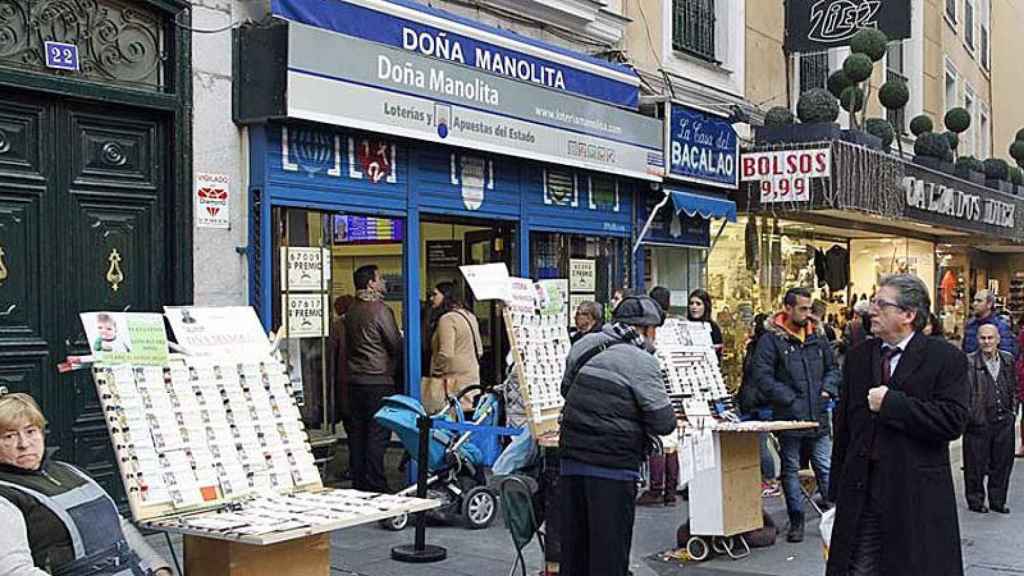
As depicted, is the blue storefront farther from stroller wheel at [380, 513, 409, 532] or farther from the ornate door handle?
stroller wheel at [380, 513, 409, 532]

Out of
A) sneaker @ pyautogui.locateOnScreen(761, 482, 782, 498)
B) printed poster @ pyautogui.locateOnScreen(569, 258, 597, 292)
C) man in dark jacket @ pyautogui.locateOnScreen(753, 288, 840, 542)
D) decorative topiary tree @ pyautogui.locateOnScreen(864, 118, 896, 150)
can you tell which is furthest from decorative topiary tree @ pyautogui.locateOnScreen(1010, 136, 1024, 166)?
man in dark jacket @ pyautogui.locateOnScreen(753, 288, 840, 542)

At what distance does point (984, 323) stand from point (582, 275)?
→ 387cm

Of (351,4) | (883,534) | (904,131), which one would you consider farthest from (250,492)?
(904,131)

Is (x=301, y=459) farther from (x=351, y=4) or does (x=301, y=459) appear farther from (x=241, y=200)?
(x=351, y=4)

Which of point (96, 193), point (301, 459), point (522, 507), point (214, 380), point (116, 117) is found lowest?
point (522, 507)

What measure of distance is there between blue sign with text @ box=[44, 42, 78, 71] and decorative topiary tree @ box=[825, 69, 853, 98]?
10.7m

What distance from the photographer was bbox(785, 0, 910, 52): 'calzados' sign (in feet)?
50.1

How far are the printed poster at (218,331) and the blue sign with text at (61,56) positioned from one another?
2.34 metres

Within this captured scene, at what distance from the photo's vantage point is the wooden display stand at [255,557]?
4930 mm

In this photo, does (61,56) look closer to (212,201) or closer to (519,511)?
(212,201)

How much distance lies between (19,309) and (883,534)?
4904 millimetres

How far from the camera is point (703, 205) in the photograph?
13.5 meters

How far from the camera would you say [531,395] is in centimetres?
786

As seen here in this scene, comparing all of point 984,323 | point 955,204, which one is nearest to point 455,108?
point 984,323
